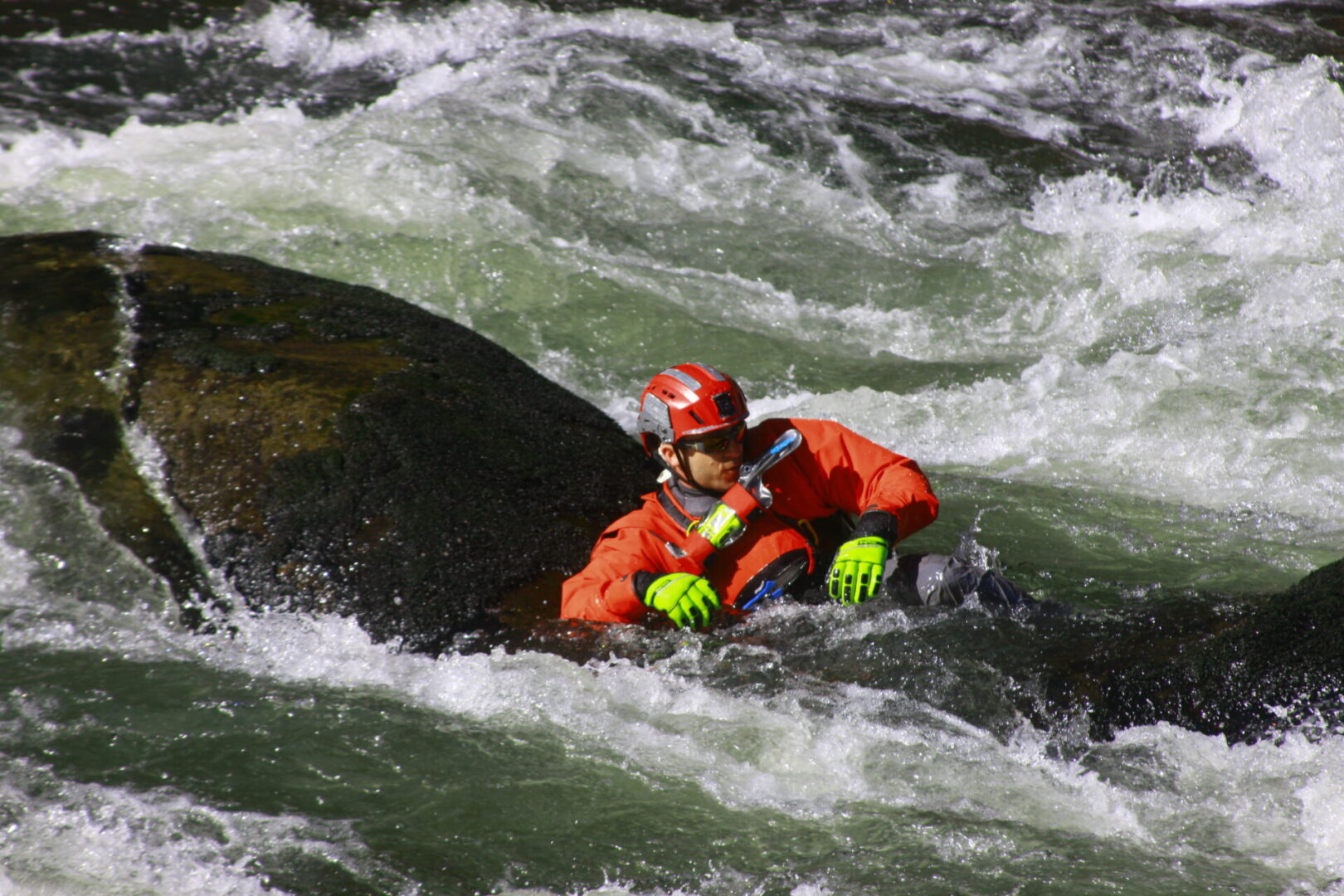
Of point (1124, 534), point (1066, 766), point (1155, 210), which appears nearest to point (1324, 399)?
point (1124, 534)

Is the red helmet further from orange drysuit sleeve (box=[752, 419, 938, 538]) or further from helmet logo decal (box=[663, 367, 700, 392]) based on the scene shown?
orange drysuit sleeve (box=[752, 419, 938, 538])

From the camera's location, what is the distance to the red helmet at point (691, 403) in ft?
13.5

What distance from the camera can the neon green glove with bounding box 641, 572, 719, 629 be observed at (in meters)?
3.89

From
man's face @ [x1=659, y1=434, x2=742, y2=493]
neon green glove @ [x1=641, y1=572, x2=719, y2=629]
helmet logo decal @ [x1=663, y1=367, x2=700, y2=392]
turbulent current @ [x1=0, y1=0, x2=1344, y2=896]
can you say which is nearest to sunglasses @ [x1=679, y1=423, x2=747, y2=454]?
man's face @ [x1=659, y1=434, x2=742, y2=493]

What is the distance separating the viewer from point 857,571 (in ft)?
13.1

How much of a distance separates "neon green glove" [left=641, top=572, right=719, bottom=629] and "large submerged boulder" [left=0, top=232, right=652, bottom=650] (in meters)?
0.47

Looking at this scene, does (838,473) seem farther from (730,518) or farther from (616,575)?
(616,575)

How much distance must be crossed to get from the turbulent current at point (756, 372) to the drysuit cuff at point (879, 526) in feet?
1.19

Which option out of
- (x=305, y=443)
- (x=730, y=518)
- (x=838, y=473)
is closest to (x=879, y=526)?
(x=838, y=473)

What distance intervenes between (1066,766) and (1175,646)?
0.55 m

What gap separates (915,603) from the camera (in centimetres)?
407

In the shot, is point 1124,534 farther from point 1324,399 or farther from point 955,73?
point 955,73

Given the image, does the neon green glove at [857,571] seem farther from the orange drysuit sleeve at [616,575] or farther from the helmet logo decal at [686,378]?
the helmet logo decal at [686,378]

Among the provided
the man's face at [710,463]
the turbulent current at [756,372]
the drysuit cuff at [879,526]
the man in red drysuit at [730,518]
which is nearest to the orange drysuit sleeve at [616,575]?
the man in red drysuit at [730,518]
